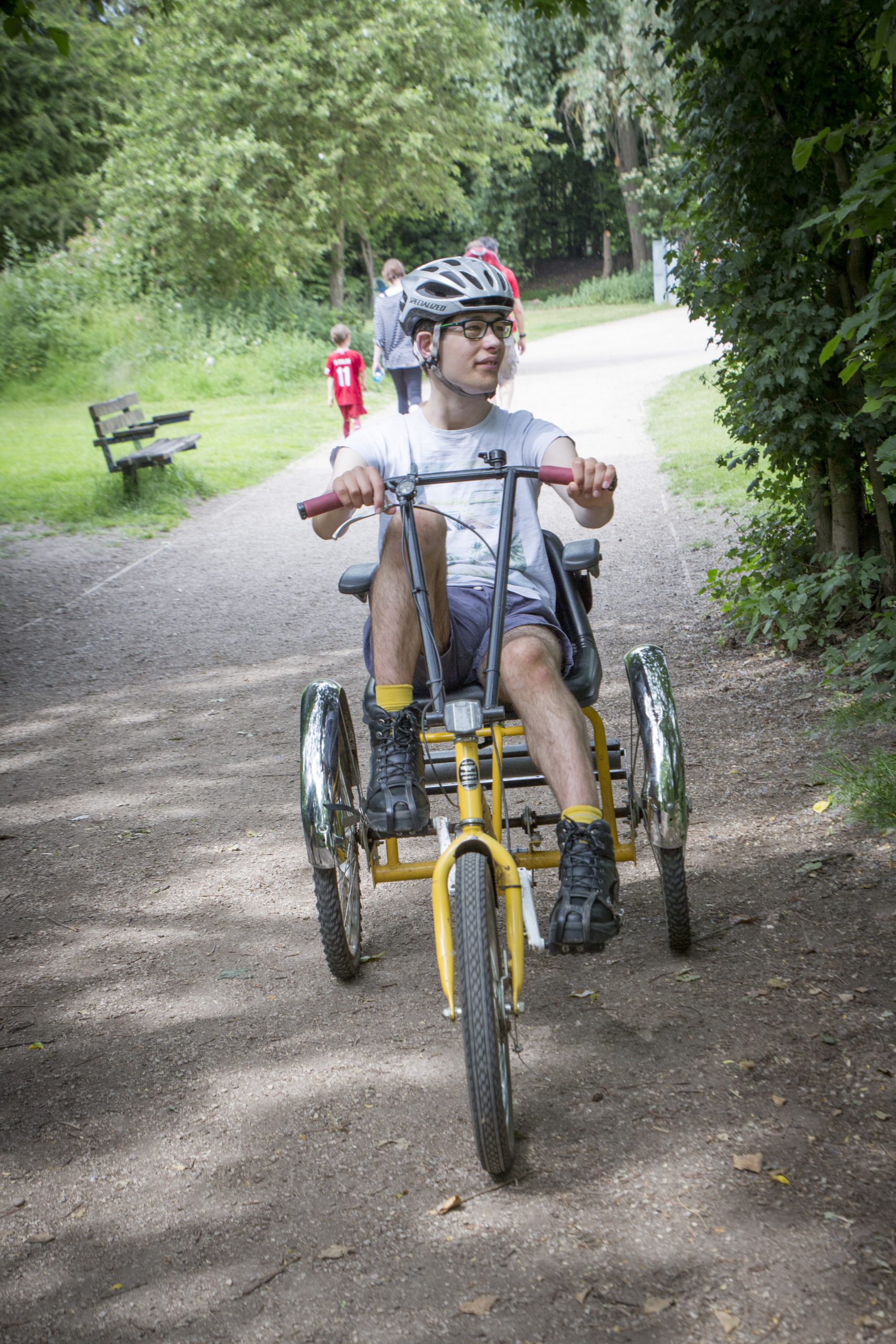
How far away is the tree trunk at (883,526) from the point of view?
17.6 feet

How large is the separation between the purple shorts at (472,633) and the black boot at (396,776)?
0.70 feet

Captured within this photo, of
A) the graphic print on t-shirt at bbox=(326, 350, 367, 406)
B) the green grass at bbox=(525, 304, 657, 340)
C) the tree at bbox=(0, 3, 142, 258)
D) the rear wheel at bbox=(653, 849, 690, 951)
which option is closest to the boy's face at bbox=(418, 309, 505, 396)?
the rear wheel at bbox=(653, 849, 690, 951)

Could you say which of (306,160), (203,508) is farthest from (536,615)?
(306,160)

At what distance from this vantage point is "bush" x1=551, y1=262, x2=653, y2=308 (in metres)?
39.5

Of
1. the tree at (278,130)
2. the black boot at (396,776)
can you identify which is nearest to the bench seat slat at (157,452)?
the black boot at (396,776)

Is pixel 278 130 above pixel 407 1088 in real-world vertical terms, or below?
above

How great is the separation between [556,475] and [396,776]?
2.71ft

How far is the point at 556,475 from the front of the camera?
294 centimetres

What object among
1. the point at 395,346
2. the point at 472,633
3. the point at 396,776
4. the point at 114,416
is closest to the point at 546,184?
the point at 395,346

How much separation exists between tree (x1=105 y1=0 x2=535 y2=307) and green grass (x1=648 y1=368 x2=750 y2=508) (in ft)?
39.0

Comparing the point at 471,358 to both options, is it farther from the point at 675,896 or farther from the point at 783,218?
the point at 783,218

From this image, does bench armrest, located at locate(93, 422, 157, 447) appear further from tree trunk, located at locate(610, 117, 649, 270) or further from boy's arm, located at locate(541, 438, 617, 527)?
tree trunk, located at locate(610, 117, 649, 270)

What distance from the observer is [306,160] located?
89.4 ft

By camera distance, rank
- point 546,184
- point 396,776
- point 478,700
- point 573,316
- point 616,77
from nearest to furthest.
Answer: point 396,776
point 478,700
point 616,77
point 573,316
point 546,184
